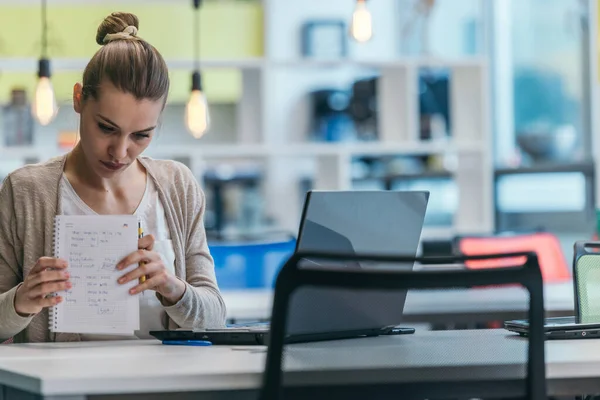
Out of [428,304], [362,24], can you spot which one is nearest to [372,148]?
[362,24]

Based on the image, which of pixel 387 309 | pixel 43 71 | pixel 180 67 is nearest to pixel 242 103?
pixel 180 67

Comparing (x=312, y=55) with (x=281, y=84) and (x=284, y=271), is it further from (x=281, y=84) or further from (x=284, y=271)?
(x=284, y=271)

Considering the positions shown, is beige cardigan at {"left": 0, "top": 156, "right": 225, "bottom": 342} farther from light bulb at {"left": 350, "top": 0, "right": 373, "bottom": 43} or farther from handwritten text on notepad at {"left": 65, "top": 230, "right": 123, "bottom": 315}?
light bulb at {"left": 350, "top": 0, "right": 373, "bottom": 43}

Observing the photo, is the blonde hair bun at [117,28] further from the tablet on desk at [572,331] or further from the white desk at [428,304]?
the tablet on desk at [572,331]

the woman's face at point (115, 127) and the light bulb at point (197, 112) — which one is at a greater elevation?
the light bulb at point (197, 112)

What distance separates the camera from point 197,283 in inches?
88.7

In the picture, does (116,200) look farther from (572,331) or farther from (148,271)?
(572,331)

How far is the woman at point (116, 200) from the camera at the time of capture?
2.00m

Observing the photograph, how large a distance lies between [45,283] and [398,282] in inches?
31.7

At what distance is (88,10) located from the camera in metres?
6.81

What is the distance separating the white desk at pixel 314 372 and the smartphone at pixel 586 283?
34 centimetres

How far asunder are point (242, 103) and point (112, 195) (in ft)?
11.9

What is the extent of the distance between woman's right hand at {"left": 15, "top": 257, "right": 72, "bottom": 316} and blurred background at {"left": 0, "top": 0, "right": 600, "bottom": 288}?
2.96 m

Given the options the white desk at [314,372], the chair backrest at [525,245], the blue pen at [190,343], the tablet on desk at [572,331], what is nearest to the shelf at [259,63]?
the chair backrest at [525,245]
